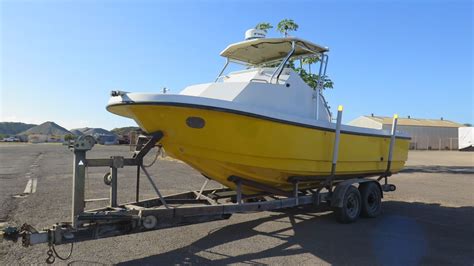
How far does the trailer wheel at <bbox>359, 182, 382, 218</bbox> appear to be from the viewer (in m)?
7.67

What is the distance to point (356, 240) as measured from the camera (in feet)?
19.4

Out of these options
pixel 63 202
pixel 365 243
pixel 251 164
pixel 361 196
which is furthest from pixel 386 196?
pixel 63 202

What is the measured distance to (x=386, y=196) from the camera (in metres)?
10.7

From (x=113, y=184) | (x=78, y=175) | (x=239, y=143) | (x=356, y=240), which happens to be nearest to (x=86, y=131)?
(x=113, y=184)

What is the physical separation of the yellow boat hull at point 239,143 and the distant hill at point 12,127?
6288 inches

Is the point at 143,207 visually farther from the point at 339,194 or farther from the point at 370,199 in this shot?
the point at 370,199

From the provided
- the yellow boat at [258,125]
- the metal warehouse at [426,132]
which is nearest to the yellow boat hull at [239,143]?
the yellow boat at [258,125]

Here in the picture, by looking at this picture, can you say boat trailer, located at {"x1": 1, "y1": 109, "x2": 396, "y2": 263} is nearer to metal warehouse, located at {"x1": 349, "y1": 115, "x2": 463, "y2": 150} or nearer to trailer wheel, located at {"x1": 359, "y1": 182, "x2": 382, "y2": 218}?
trailer wheel, located at {"x1": 359, "y1": 182, "x2": 382, "y2": 218}

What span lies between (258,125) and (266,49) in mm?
2379

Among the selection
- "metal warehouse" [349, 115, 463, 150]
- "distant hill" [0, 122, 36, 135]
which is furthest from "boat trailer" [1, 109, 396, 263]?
"distant hill" [0, 122, 36, 135]

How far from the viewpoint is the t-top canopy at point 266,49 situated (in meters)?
7.05

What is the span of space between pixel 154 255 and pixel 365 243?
297 centimetres

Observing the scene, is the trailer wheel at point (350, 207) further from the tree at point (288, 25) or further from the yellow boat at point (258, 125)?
the tree at point (288, 25)

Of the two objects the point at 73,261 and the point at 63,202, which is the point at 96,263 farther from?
the point at 63,202
